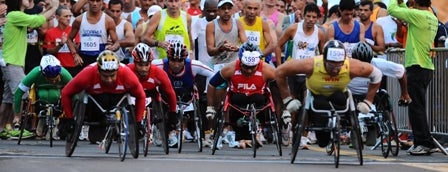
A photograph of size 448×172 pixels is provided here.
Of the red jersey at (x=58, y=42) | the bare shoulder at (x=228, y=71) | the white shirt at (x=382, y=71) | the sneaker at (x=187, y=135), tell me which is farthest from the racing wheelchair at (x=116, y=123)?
the red jersey at (x=58, y=42)

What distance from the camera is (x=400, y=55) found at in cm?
2017

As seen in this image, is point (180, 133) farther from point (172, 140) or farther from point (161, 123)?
point (172, 140)

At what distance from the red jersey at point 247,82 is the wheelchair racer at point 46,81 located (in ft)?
9.47

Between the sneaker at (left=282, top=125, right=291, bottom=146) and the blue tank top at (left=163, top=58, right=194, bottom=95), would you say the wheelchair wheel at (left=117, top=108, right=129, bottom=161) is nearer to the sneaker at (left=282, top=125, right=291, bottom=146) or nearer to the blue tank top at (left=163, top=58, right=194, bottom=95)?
the blue tank top at (left=163, top=58, right=194, bottom=95)

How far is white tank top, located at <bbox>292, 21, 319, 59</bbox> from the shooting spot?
2086cm

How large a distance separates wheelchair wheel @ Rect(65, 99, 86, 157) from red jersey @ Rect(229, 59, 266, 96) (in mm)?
2437

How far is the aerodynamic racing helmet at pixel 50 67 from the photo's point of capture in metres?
19.6

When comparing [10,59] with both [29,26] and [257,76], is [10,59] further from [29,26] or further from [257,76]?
[257,76]

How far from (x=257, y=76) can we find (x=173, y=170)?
4115mm

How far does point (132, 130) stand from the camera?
627 inches

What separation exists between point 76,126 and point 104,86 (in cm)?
57

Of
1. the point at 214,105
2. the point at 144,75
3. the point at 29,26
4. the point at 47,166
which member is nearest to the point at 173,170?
the point at 47,166

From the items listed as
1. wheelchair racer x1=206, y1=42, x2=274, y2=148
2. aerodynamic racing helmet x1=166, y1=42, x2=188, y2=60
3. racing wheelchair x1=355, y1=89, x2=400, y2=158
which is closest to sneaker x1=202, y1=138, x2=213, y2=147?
wheelchair racer x1=206, y1=42, x2=274, y2=148

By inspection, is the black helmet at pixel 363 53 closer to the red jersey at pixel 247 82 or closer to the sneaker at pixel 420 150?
the red jersey at pixel 247 82
